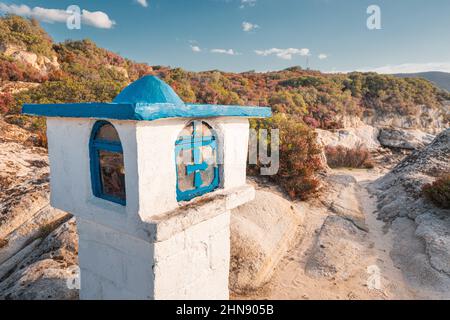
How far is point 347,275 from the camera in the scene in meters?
6.32

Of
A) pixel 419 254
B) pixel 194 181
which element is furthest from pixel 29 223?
pixel 419 254

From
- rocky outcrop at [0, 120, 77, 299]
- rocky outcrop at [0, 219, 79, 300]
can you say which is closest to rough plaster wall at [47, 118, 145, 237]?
rocky outcrop at [0, 219, 79, 300]

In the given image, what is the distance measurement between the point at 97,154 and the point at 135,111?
101 centimetres

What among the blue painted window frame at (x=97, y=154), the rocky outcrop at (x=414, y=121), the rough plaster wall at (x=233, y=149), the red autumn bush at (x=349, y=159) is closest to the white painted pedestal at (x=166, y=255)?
the rough plaster wall at (x=233, y=149)

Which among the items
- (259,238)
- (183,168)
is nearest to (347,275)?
(259,238)

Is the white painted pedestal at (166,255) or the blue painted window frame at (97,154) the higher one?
the blue painted window frame at (97,154)

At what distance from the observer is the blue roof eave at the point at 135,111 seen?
7.05ft

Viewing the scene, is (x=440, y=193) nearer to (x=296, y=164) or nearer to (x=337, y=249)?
(x=337, y=249)

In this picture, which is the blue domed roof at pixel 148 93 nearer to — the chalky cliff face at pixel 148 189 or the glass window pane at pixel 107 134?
the chalky cliff face at pixel 148 189

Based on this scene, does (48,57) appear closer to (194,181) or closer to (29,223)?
(29,223)

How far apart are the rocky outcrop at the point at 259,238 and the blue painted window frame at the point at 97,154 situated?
3.87 metres

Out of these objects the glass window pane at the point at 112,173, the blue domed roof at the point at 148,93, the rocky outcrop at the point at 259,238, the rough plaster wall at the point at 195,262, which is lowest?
the rocky outcrop at the point at 259,238

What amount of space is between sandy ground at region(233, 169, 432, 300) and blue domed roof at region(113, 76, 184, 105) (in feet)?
13.9

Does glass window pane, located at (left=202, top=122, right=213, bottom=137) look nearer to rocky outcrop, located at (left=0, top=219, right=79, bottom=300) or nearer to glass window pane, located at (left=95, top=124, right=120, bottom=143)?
glass window pane, located at (left=95, top=124, right=120, bottom=143)
